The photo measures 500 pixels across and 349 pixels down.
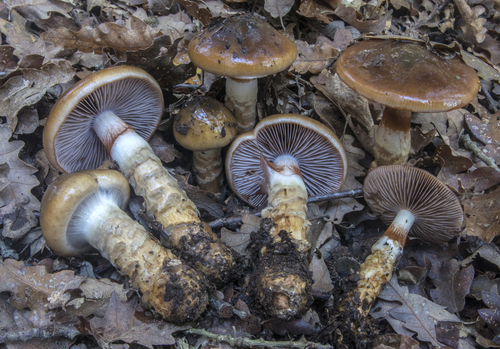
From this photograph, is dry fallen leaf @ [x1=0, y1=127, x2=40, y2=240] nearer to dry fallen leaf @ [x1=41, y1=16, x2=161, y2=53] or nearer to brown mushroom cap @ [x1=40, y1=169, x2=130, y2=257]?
brown mushroom cap @ [x1=40, y1=169, x2=130, y2=257]

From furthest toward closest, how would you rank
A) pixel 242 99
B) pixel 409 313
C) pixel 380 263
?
pixel 242 99 → pixel 380 263 → pixel 409 313

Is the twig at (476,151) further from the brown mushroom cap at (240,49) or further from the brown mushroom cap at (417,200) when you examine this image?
A: the brown mushroom cap at (240,49)

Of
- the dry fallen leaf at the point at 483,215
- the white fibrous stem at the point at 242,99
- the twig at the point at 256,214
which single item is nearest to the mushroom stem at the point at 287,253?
the twig at the point at 256,214

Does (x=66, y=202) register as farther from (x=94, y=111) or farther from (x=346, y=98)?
(x=346, y=98)

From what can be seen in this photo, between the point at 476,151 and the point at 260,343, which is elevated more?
the point at 476,151

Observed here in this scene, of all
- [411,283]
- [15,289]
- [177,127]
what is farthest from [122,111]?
[411,283]

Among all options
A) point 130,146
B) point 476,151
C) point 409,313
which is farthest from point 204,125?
point 476,151

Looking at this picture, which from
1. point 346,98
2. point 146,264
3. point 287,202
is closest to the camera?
point 146,264
